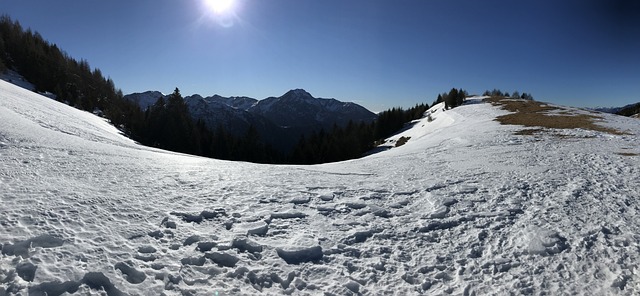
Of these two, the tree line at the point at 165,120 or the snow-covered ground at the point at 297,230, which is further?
the tree line at the point at 165,120

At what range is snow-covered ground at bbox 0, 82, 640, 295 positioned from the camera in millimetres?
5199

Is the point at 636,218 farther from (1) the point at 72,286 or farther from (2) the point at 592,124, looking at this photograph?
(2) the point at 592,124

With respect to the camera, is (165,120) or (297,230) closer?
(297,230)

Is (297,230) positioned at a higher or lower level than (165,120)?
lower

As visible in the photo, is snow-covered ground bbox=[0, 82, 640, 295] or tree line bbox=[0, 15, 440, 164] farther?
tree line bbox=[0, 15, 440, 164]

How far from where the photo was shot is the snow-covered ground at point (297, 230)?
5.20 m

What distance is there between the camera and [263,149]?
3199 inches

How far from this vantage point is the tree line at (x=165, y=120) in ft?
193

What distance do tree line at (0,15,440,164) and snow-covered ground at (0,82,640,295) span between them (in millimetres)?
49153

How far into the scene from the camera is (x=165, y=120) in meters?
58.9

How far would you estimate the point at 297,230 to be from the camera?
743 centimetres

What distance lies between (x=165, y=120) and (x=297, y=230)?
6020 centimetres

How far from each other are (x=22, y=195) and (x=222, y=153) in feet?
222

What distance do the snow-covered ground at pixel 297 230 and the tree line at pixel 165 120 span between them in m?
49.2
